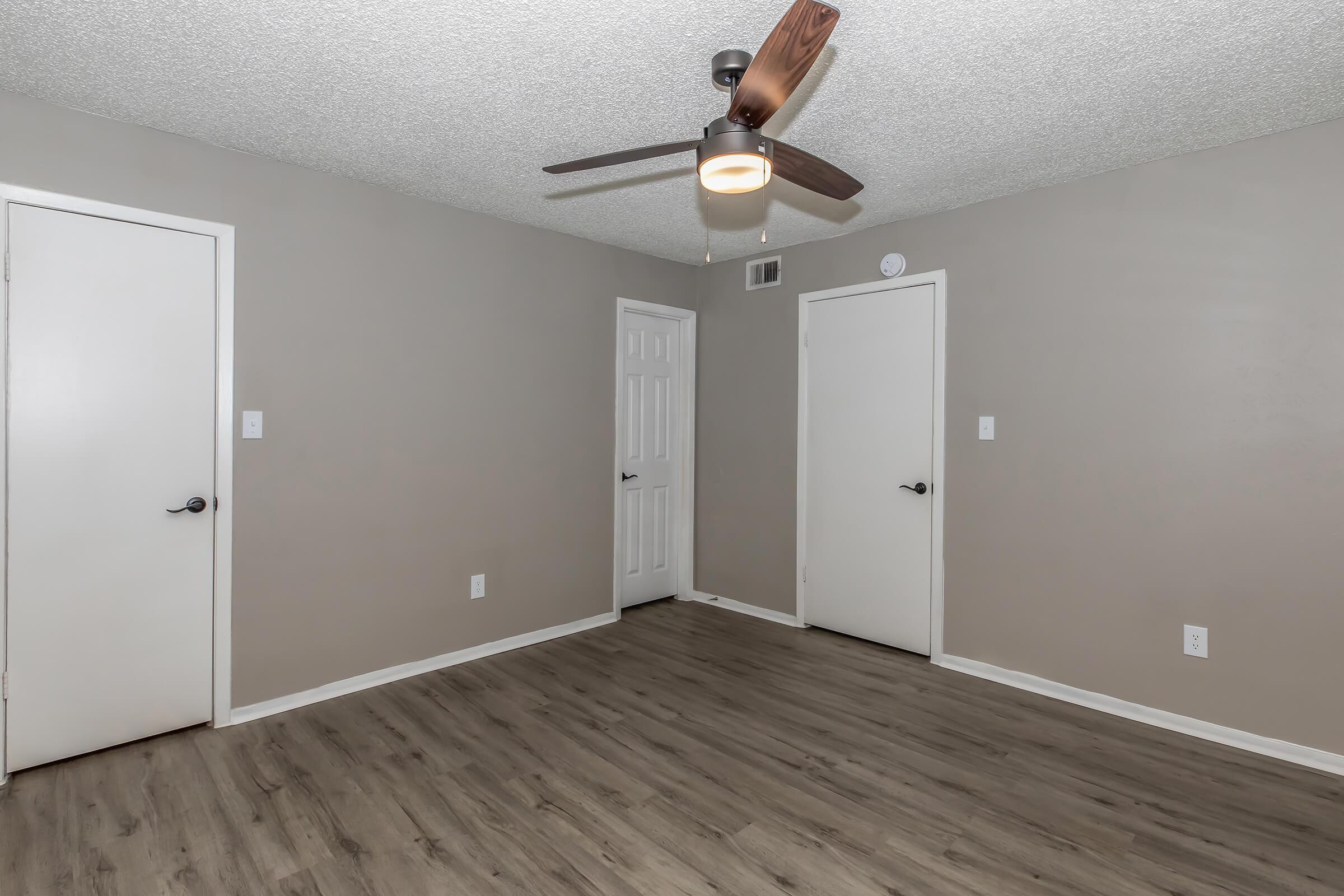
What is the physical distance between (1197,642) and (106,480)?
448cm

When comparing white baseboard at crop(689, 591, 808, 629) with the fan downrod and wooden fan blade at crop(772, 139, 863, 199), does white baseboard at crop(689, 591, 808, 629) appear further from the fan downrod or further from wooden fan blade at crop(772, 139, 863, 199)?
the fan downrod

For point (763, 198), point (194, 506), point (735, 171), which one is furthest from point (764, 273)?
point (194, 506)

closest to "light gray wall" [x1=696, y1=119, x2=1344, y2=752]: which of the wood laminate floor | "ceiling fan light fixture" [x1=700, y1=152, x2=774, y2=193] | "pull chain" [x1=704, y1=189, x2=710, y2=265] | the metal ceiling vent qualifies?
the wood laminate floor

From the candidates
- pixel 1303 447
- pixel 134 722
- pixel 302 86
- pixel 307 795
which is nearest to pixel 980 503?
pixel 1303 447

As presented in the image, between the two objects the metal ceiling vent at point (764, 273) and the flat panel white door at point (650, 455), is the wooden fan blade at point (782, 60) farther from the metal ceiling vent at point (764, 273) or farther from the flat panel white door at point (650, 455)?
the flat panel white door at point (650, 455)

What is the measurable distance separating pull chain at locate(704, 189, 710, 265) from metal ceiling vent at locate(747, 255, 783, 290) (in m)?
0.34

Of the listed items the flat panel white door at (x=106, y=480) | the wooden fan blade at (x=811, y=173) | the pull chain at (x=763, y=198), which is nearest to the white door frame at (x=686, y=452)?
the pull chain at (x=763, y=198)

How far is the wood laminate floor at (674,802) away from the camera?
1.99 metres

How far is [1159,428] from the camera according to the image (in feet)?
9.82

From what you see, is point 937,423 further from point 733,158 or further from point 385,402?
point 385,402

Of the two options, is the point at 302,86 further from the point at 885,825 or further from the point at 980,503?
the point at 980,503

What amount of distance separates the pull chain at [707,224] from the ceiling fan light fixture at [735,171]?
102 cm

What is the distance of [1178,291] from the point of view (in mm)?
2939

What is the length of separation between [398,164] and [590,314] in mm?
1511
